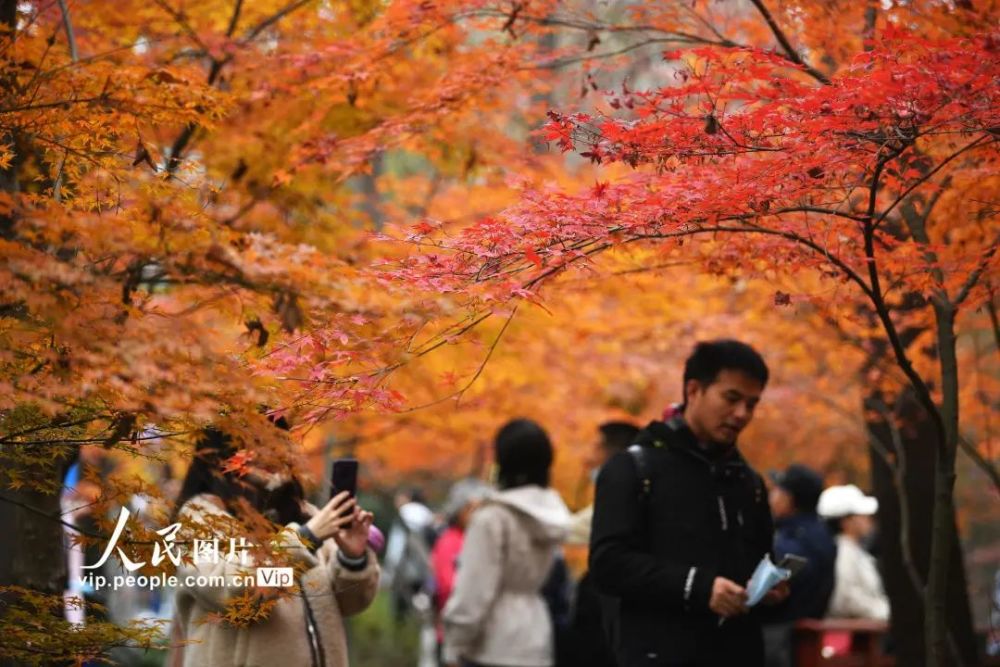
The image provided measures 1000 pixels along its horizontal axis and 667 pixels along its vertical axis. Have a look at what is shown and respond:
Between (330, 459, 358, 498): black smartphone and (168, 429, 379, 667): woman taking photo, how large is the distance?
0.05m

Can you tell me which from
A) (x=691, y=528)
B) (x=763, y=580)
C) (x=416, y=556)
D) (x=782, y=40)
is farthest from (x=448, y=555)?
(x=782, y=40)

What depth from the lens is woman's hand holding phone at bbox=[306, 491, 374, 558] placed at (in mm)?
4066

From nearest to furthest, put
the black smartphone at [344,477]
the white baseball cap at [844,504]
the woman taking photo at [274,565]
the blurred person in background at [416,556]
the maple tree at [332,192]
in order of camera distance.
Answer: the maple tree at [332,192], the woman taking photo at [274,565], the black smartphone at [344,477], the white baseball cap at [844,504], the blurred person in background at [416,556]

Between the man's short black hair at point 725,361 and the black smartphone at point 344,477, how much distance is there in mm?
1528

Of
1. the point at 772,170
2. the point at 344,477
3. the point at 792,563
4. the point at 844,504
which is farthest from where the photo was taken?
the point at 844,504

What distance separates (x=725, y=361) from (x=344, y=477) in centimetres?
165

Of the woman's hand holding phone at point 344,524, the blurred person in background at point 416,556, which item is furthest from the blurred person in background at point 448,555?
the woman's hand holding phone at point 344,524

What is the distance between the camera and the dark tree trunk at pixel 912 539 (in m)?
6.73

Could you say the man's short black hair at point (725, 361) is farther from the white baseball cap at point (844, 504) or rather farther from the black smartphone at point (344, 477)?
the white baseball cap at point (844, 504)

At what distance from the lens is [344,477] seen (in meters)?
4.16

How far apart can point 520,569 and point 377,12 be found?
3414mm

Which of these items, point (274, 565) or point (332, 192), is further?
point (332, 192)

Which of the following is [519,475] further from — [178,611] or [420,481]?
[420,481]

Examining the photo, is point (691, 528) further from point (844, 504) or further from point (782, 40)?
point (844, 504)
